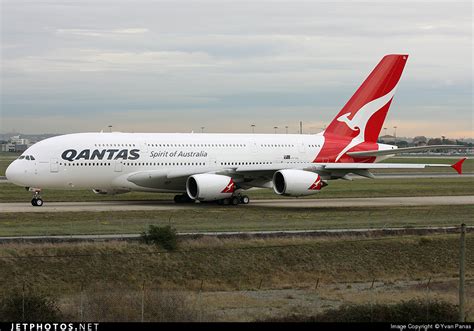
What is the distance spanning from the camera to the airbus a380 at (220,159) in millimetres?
50812

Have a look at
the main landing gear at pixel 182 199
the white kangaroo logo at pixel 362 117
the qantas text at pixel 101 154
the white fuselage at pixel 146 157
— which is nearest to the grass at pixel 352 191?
the main landing gear at pixel 182 199

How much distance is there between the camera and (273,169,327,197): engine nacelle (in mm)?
51094

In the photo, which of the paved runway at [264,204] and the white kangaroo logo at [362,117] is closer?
the paved runway at [264,204]

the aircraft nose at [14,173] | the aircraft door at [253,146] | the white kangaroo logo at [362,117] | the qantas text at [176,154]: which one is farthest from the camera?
the white kangaroo logo at [362,117]

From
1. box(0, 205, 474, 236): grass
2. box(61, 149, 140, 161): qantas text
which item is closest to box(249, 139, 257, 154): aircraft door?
box(0, 205, 474, 236): grass

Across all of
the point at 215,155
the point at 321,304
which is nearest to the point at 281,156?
the point at 215,155

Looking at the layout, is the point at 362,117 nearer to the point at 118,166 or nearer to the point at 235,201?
the point at 235,201

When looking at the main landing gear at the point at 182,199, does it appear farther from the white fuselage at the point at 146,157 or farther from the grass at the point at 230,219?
the grass at the point at 230,219

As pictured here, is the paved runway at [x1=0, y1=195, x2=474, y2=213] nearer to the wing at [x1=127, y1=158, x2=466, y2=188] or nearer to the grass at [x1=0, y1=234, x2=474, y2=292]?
the wing at [x1=127, y1=158, x2=466, y2=188]

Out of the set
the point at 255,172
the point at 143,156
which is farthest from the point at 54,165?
the point at 255,172

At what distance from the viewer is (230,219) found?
45.4m

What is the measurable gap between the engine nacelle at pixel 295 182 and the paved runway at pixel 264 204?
2.84m

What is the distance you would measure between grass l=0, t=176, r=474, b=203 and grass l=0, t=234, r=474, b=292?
72.7ft

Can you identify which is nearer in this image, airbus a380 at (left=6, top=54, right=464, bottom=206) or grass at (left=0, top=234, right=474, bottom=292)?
grass at (left=0, top=234, right=474, bottom=292)
